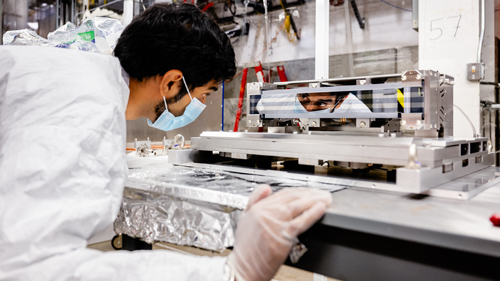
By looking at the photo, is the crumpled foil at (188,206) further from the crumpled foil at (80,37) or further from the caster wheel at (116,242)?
the caster wheel at (116,242)

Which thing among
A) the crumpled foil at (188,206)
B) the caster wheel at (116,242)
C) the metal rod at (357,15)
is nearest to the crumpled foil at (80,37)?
the crumpled foil at (188,206)

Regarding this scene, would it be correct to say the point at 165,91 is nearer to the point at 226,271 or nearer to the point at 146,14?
the point at 146,14

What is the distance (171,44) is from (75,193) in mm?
517

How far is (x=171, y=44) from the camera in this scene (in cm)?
99

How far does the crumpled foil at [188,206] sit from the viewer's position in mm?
794

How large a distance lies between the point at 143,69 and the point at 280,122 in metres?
0.54

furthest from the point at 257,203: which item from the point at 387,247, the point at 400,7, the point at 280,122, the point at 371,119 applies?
the point at 400,7

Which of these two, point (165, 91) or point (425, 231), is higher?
point (165, 91)

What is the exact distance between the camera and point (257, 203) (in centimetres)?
69

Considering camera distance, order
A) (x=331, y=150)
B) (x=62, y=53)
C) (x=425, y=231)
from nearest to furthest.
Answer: (x=425, y=231) < (x=62, y=53) < (x=331, y=150)

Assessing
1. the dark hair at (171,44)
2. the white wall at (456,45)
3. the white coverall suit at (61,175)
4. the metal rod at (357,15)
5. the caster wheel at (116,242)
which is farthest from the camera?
the metal rod at (357,15)

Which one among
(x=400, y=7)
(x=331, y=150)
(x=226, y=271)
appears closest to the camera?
(x=226, y=271)

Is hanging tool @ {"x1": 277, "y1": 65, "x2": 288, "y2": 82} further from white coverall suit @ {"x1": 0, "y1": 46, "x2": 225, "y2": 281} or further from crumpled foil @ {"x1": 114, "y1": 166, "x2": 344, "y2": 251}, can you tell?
white coverall suit @ {"x1": 0, "y1": 46, "x2": 225, "y2": 281}

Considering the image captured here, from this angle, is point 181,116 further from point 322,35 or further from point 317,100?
point 322,35
